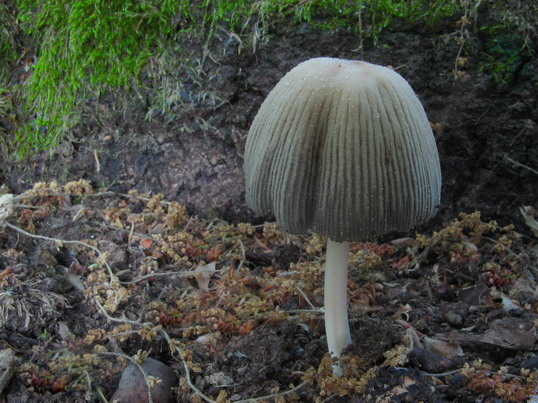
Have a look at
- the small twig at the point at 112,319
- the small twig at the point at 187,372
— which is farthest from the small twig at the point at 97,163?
the small twig at the point at 187,372

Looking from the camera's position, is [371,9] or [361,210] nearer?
[361,210]

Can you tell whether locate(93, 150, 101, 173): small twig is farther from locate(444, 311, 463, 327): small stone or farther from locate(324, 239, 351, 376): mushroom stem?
locate(444, 311, 463, 327): small stone

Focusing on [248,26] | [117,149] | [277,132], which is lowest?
[117,149]

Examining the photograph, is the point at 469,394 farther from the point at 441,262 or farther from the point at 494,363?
the point at 441,262

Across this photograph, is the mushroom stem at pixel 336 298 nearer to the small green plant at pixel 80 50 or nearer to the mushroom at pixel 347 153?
the mushroom at pixel 347 153

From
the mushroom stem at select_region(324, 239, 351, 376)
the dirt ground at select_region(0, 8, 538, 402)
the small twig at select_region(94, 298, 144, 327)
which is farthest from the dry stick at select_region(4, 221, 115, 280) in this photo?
the mushroom stem at select_region(324, 239, 351, 376)

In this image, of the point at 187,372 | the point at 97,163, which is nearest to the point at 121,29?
the point at 97,163

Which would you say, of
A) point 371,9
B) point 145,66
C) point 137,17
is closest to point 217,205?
point 145,66

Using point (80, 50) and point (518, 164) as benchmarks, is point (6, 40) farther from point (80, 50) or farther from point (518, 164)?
point (518, 164)
